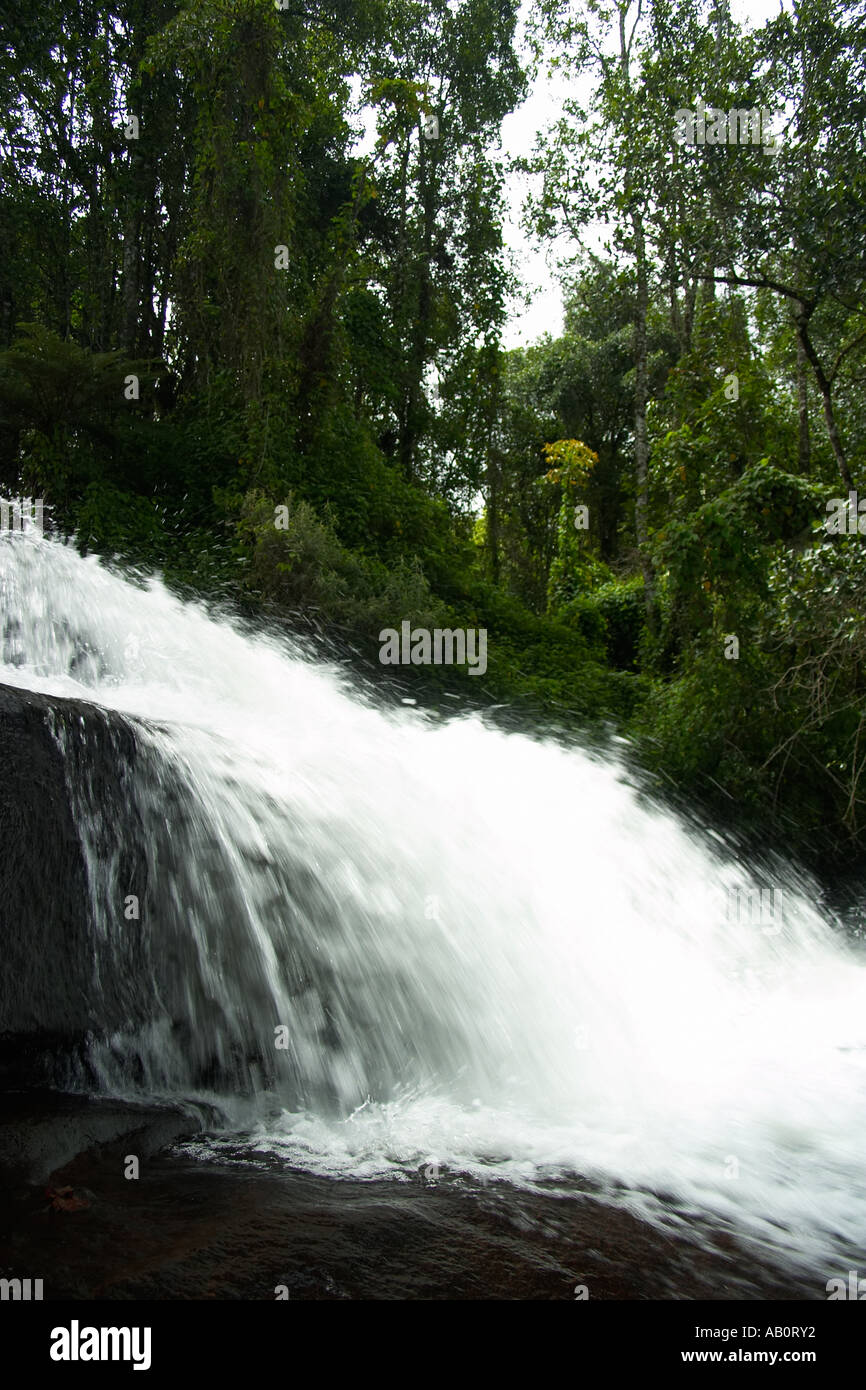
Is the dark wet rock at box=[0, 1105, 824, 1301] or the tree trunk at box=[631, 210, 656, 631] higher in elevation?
the tree trunk at box=[631, 210, 656, 631]

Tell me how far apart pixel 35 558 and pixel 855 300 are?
7712 millimetres

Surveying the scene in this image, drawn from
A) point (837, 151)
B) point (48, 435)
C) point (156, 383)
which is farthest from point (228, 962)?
point (156, 383)

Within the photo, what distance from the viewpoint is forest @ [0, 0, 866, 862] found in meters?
9.31
